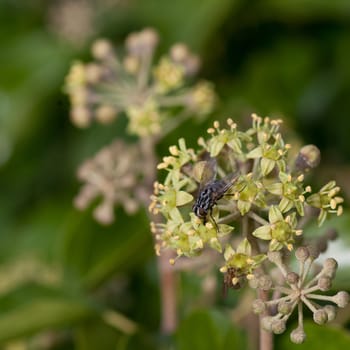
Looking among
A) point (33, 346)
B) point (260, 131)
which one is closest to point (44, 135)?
point (33, 346)

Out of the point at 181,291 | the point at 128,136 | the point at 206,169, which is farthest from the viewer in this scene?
the point at 128,136

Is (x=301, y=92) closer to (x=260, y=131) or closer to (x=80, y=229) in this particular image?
(x=80, y=229)

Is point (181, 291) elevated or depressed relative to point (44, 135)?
depressed

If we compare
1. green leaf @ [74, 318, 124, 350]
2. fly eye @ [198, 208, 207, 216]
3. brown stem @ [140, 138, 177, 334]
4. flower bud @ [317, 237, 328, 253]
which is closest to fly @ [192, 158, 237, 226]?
fly eye @ [198, 208, 207, 216]

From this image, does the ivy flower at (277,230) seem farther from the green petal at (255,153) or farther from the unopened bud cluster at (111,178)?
the unopened bud cluster at (111,178)

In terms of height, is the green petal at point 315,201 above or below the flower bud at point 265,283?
above

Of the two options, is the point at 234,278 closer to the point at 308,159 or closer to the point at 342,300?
the point at 342,300

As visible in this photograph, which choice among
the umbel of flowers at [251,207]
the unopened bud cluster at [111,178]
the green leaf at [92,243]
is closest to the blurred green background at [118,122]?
the green leaf at [92,243]
